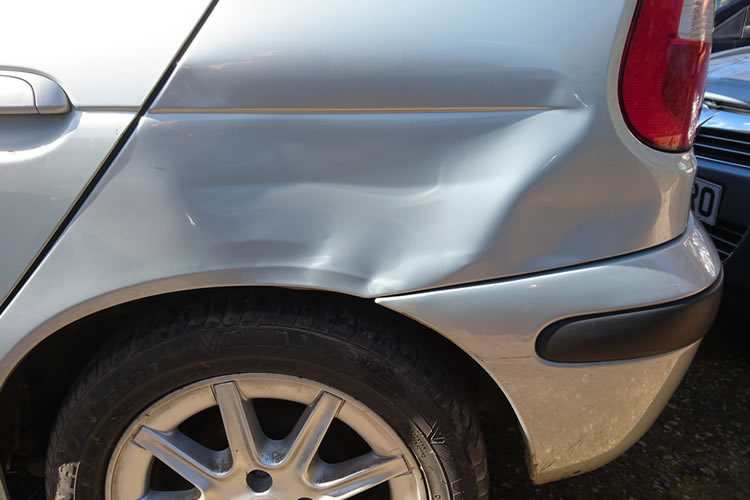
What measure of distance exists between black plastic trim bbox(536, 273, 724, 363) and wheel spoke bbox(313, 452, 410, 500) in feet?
1.35

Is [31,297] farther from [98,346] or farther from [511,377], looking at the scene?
[511,377]

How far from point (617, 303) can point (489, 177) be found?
34 cm

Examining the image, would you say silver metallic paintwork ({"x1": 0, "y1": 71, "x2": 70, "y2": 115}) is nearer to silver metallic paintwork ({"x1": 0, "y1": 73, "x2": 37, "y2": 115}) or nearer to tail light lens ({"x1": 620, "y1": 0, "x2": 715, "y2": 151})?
silver metallic paintwork ({"x1": 0, "y1": 73, "x2": 37, "y2": 115})

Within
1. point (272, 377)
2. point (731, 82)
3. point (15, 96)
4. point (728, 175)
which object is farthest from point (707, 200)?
point (15, 96)

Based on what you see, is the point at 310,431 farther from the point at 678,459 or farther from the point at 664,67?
the point at 678,459

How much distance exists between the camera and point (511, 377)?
3.72ft

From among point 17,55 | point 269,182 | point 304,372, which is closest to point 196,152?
point 269,182

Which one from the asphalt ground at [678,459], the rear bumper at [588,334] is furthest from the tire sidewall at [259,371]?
the asphalt ground at [678,459]

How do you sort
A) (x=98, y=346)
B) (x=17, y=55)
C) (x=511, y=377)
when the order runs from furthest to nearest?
(x=98, y=346) < (x=511, y=377) < (x=17, y=55)

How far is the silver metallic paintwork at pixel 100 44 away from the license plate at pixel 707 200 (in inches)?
74.4

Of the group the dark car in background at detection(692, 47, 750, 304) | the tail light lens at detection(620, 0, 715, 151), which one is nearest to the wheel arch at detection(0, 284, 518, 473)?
the tail light lens at detection(620, 0, 715, 151)

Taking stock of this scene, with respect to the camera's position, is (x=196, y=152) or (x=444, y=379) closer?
(x=196, y=152)

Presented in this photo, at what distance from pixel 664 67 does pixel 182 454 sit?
3.93 ft

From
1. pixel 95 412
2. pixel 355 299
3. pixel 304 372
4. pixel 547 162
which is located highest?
pixel 547 162
